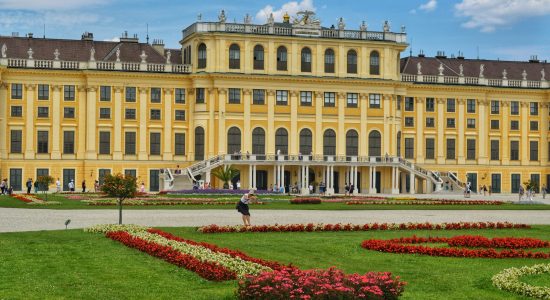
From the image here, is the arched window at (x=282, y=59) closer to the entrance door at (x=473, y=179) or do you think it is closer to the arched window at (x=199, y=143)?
the arched window at (x=199, y=143)

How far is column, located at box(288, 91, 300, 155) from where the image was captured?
281ft

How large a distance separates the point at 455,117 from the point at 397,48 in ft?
31.3

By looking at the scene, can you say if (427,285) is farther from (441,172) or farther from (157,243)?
(441,172)

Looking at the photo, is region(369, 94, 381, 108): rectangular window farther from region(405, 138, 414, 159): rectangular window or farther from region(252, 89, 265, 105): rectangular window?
region(252, 89, 265, 105): rectangular window

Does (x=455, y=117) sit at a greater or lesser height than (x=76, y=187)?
greater

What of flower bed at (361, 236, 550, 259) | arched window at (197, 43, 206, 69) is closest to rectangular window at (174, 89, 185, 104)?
arched window at (197, 43, 206, 69)

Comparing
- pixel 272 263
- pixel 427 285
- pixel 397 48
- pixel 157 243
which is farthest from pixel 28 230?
pixel 397 48

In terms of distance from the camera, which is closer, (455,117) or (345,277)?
(345,277)

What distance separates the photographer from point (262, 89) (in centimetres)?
8525

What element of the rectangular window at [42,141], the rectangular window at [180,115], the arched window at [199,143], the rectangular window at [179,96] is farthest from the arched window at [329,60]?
the rectangular window at [42,141]

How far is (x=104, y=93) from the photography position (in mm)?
82625

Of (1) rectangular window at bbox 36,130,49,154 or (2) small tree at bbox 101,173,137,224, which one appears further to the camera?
(1) rectangular window at bbox 36,130,49,154

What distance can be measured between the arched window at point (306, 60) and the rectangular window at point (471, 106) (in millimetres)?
17169

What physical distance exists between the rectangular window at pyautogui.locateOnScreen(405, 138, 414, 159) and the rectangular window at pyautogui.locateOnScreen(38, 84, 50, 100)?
33990 mm
